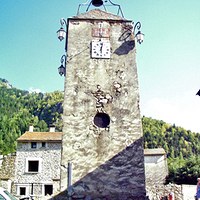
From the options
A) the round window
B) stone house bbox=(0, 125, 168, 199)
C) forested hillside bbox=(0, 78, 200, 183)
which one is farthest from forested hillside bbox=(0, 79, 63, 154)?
the round window

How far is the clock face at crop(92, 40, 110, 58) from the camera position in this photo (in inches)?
419

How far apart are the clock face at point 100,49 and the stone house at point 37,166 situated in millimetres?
14592

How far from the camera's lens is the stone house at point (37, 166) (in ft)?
72.4

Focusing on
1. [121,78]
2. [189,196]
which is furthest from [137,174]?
[189,196]

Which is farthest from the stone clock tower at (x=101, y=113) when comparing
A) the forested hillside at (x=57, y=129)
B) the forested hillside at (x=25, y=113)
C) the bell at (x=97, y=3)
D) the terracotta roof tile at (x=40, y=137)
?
the forested hillside at (x=25, y=113)

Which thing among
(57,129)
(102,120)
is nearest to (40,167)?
(102,120)

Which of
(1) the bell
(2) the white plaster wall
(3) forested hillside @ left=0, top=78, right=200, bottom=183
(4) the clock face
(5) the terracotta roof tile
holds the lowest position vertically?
(2) the white plaster wall

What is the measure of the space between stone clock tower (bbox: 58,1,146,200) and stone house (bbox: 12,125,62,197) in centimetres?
1425

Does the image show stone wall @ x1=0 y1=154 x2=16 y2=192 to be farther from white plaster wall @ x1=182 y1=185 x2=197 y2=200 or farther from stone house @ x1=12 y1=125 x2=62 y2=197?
white plaster wall @ x1=182 y1=185 x2=197 y2=200

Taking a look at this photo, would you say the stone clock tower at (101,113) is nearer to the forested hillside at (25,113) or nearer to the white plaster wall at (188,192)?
the white plaster wall at (188,192)

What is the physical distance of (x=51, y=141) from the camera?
23.3 m

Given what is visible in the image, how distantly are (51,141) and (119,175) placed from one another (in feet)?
50.0

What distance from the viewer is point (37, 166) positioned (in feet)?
74.6

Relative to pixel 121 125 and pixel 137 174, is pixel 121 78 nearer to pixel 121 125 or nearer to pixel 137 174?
pixel 121 125
